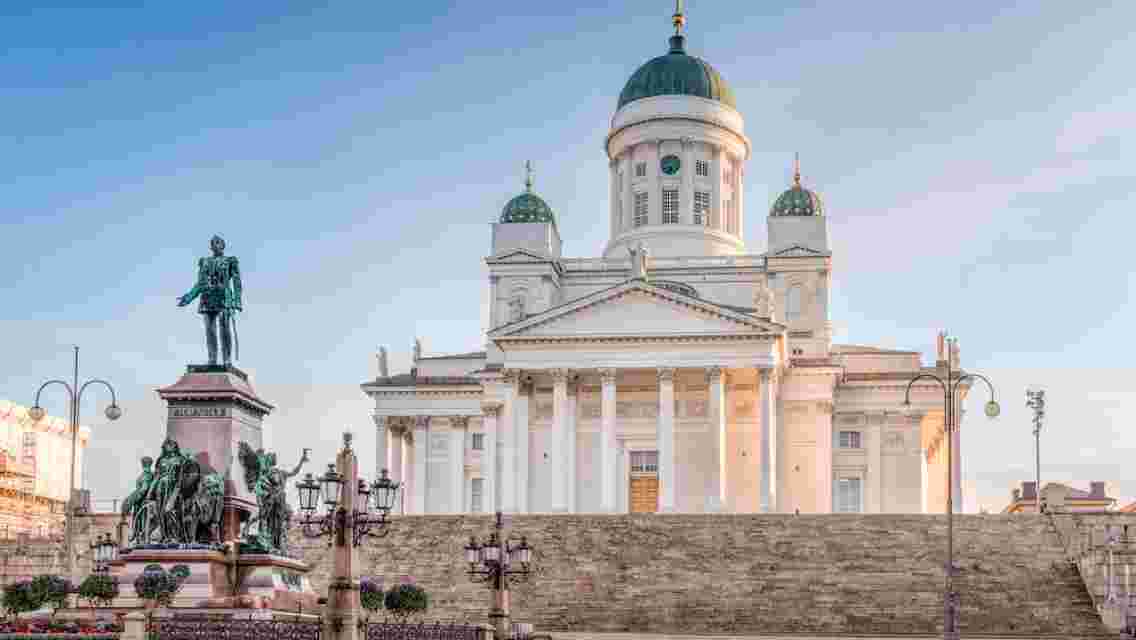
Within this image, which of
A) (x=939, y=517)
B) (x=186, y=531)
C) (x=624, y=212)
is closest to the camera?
(x=186, y=531)

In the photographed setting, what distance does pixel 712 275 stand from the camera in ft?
264

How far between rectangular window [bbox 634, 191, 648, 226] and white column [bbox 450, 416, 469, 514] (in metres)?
13.3

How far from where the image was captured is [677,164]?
8506 cm

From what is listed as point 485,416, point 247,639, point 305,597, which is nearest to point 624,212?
point 485,416

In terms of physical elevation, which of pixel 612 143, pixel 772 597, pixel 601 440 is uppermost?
pixel 612 143

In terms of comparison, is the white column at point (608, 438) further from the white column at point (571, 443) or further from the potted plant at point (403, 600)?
the potted plant at point (403, 600)

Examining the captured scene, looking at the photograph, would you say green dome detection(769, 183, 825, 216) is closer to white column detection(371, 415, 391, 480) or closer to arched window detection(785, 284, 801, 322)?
arched window detection(785, 284, 801, 322)

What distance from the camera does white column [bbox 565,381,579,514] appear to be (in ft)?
226

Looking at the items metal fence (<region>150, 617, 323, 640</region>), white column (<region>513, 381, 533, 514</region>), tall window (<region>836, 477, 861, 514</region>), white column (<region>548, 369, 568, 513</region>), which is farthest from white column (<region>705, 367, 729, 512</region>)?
metal fence (<region>150, 617, 323, 640</region>)

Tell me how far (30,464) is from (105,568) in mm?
67842

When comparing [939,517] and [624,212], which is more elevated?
[624,212]

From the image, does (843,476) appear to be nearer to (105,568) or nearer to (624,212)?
(624,212)

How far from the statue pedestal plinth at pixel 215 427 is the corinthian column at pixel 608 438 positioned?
4408cm

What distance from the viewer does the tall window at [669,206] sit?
84.4 meters
